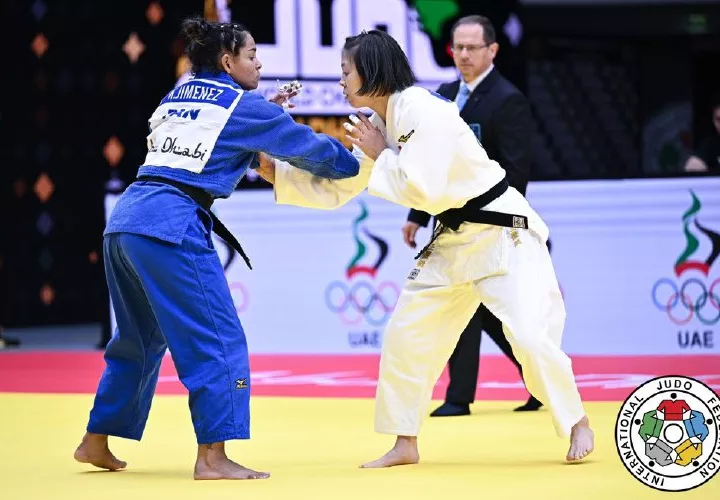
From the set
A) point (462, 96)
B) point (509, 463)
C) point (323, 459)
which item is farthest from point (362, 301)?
point (509, 463)

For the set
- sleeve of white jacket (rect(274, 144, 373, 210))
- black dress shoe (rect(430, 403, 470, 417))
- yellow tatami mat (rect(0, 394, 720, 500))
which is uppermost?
sleeve of white jacket (rect(274, 144, 373, 210))

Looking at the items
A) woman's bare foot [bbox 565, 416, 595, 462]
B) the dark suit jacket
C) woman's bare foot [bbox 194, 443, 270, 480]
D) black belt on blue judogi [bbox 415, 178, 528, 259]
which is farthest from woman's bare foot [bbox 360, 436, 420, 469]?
the dark suit jacket

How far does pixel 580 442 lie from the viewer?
13.8ft

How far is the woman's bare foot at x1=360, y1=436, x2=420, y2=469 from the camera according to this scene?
167 inches

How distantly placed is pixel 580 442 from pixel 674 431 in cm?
71

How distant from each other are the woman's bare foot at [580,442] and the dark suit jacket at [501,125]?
5.63 ft

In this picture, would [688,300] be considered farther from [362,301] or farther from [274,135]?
[274,135]

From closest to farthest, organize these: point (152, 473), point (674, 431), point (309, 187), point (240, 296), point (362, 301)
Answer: point (674, 431), point (152, 473), point (309, 187), point (362, 301), point (240, 296)

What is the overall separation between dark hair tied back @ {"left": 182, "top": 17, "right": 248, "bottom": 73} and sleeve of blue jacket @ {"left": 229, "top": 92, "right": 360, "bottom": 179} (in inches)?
6.6

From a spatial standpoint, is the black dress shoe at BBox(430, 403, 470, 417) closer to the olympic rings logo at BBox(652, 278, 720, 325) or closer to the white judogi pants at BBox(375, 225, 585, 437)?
the white judogi pants at BBox(375, 225, 585, 437)

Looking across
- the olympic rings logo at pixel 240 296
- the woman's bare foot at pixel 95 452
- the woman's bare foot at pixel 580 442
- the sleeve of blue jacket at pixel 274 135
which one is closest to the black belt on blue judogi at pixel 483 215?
the sleeve of blue jacket at pixel 274 135

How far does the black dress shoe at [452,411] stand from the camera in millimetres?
5676

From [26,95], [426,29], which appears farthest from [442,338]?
[26,95]

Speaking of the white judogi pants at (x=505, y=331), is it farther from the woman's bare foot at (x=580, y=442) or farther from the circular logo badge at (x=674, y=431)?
the circular logo badge at (x=674, y=431)
